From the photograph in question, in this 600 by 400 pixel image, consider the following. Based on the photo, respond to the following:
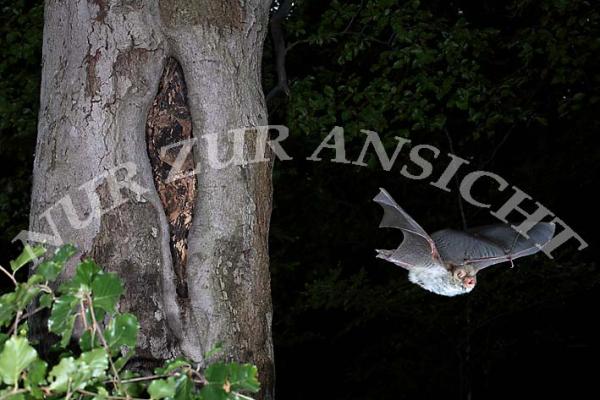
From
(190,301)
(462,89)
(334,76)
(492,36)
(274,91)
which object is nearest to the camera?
(190,301)

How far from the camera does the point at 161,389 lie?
115cm

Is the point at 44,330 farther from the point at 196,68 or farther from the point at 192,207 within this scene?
the point at 196,68

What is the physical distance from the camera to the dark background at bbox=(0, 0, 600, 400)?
498cm

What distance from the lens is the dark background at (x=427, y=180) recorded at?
4.98 meters

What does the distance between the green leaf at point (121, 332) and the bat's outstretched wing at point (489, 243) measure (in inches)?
75.8

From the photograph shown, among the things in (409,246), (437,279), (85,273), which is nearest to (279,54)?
(409,246)

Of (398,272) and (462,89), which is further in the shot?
(398,272)

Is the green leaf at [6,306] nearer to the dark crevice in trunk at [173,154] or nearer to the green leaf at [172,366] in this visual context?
the green leaf at [172,366]

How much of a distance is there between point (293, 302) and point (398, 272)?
1.29 meters

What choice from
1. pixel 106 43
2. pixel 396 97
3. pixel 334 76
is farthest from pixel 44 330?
pixel 334 76

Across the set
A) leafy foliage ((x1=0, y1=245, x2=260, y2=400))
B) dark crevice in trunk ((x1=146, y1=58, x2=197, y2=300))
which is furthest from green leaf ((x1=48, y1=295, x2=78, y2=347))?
dark crevice in trunk ((x1=146, y1=58, x2=197, y2=300))

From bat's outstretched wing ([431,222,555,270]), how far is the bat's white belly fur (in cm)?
7

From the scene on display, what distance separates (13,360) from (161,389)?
25 cm

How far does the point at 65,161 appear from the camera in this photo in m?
1.84
